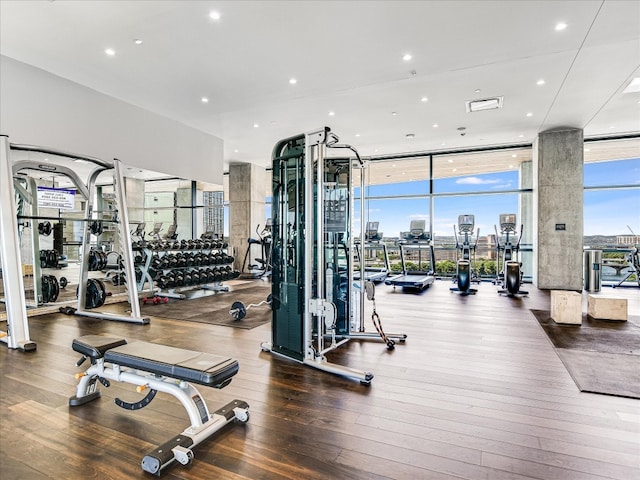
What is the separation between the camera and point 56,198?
Answer: 5.74 m

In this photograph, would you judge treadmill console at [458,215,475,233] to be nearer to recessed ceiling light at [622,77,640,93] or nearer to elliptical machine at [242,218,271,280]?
recessed ceiling light at [622,77,640,93]

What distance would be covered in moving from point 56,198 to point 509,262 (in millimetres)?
8135

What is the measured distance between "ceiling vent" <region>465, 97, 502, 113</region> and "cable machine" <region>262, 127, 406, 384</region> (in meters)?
3.47

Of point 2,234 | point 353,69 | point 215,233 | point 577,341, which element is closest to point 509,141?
point 353,69

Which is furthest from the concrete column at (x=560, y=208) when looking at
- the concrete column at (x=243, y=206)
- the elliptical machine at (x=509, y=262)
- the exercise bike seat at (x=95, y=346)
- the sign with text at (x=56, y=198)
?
the sign with text at (x=56, y=198)

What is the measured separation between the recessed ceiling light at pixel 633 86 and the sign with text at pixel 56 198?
874 cm

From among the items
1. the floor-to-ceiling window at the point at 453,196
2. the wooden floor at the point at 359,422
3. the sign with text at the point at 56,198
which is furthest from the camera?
the floor-to-ceiling window at the point at 453,196

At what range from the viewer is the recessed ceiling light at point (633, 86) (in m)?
5.39

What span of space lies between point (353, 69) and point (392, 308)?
362cm

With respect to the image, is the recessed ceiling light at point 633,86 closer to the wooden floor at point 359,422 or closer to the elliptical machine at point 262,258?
the wooden floor at point 359,422

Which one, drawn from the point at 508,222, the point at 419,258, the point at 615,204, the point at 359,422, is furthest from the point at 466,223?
the point at 359,422

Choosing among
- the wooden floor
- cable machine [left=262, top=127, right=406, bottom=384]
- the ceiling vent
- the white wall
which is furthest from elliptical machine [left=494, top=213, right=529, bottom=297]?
the white wall

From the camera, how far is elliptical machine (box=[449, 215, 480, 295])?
727 cm

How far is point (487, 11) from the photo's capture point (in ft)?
12.0
